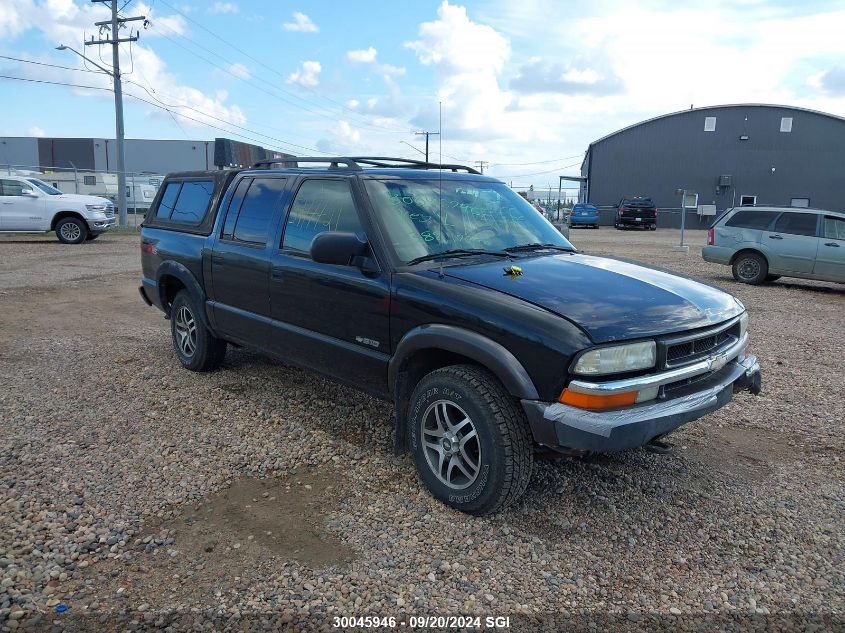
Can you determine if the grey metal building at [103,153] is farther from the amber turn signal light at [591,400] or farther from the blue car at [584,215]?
the amber turn signal light at [591,400]

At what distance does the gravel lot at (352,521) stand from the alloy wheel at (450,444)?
8.0 inches

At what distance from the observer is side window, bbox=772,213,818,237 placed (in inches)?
469

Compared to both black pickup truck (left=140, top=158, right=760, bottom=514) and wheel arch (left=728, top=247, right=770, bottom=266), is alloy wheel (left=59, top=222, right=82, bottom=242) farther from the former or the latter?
wheel arch (left=728, top=247, right=770, bottom=266)

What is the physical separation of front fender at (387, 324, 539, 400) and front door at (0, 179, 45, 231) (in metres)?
17.7

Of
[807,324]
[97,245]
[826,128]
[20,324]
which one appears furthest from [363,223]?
[826,128]

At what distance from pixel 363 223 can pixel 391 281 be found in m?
0.49

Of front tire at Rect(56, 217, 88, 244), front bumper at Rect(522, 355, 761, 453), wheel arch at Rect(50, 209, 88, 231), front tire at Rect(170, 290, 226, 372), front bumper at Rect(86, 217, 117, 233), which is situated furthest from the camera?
front bumper at Rect(86, 217, 117, 233)

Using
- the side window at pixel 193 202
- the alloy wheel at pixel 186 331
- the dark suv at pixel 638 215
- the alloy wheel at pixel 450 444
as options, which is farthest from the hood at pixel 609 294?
the dark suv at pixel 638 215

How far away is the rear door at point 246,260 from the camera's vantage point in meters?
4.65

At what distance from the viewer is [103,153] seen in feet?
175

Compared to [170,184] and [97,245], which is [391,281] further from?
[97,245]

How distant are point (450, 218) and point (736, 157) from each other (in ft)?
136

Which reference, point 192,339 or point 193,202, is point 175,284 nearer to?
point 192,339

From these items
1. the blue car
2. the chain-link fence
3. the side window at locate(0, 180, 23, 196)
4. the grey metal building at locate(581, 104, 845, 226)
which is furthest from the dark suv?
the side window at locate(0, 180, 23, 196)
